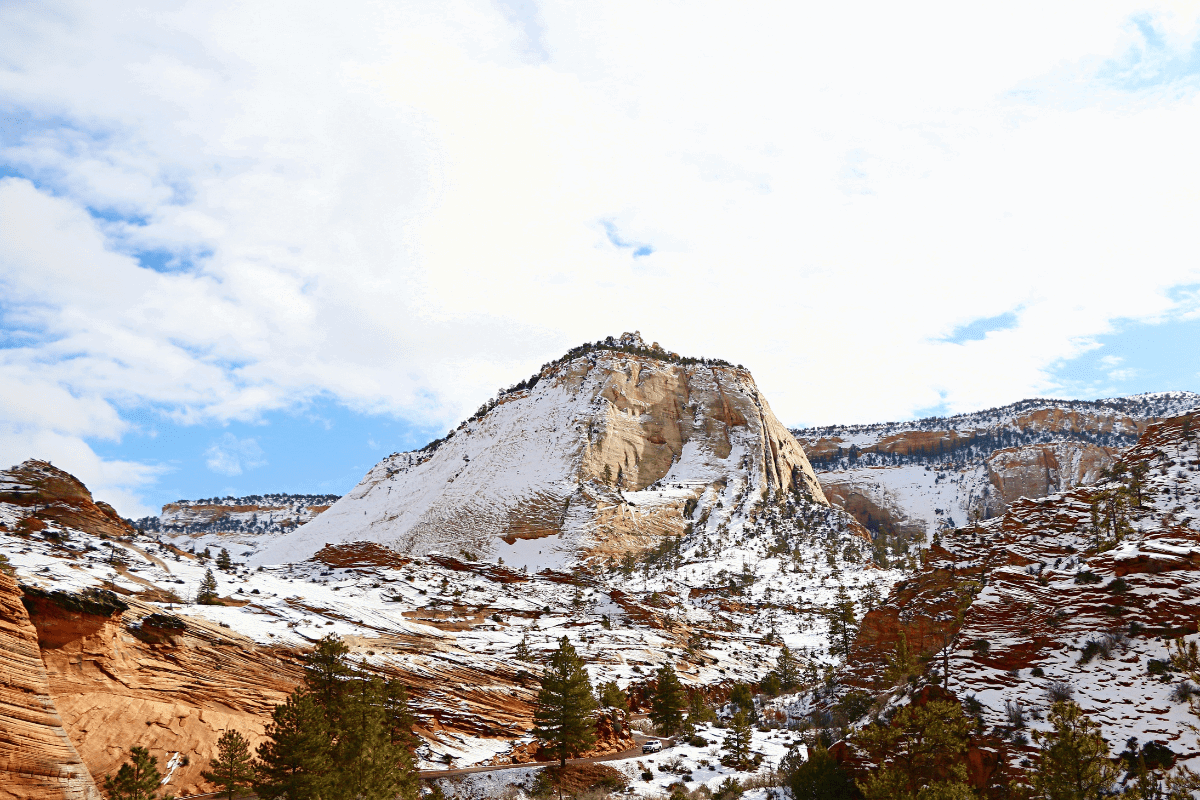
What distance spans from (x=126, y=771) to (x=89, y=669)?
24.1 ft

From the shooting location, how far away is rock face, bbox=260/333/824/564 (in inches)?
4663

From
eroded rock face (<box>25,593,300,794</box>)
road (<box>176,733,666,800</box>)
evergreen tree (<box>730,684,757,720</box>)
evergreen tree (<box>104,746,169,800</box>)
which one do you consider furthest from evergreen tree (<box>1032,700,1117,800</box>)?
evergreen tree (<box>730,684,757,720</box>)

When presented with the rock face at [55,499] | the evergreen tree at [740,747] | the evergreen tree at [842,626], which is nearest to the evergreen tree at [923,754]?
the evergreen tree at [740,747]

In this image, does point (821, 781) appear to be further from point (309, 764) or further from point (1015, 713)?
point (309, 764)

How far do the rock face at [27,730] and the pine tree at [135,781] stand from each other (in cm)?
A: 603

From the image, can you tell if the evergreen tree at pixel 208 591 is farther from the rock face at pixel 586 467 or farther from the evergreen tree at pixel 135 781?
the rock face at pixel 586 467

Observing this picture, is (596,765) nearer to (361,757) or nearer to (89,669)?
(361,757)

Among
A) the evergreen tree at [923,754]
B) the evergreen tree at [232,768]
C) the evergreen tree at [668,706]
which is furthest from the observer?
the evergreen tree at [668,706]

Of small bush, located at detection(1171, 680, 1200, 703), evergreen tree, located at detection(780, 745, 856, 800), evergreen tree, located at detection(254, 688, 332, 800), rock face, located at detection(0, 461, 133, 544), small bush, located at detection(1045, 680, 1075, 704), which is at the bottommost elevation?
evergreen tree, located at detection(780, 745, 856, 800)

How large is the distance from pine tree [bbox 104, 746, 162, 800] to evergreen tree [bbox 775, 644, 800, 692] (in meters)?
49.3

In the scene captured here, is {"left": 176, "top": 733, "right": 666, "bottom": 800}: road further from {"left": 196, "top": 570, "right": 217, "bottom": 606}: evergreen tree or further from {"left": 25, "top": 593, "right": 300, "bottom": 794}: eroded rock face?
{"left": 196, "top": 570, "right": 217, "bottom": 606}: evergreen tree

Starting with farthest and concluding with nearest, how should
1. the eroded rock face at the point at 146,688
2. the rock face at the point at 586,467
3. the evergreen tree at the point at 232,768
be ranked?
the rock face at the point at 586,467 → the eroded rock face at the point at 146,688 → the evergreen tree at the point at 232,768

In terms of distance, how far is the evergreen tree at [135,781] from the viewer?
24.3m

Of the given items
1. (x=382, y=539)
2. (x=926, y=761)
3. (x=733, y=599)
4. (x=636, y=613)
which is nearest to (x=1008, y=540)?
(x=926, y=761)
